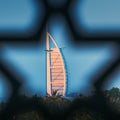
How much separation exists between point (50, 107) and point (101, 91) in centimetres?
8

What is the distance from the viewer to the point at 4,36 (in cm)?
51

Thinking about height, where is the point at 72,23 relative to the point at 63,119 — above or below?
above

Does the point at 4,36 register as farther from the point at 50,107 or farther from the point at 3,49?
the point at 50,107

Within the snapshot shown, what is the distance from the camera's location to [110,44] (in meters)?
0.52

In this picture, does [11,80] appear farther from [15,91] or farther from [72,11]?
[72,11]

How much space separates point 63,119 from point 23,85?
8 cm

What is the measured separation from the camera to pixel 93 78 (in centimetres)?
54

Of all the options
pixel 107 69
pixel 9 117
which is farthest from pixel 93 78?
pixel 9 117

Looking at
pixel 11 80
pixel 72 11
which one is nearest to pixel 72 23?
pixel 72 11

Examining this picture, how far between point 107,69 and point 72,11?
0.10 meters

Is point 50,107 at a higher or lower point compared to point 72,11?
lower

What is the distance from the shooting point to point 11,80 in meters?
0.53

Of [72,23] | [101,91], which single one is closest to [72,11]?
[72,23]

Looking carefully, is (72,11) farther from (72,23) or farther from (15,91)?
(15,91)
